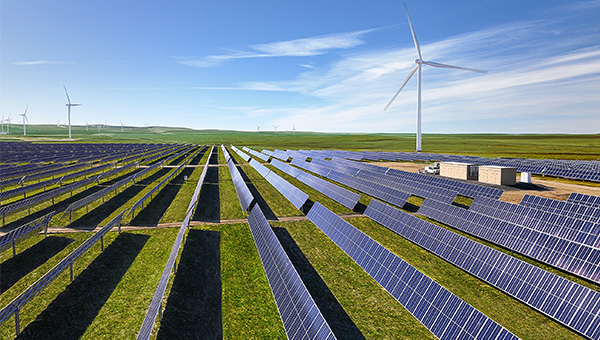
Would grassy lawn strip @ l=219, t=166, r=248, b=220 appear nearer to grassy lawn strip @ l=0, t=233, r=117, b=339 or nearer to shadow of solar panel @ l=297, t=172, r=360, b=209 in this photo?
grassy lawn strip @ l=0, t=233, r=117, b=339

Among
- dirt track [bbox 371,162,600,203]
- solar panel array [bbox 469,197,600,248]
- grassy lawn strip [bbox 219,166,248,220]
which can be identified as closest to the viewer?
solar panel array [bbox 469,197,600,248]

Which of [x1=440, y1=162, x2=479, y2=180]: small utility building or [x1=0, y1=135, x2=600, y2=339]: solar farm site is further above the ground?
[x1=440, y1=162, x2=479, y2=180]: small utility building

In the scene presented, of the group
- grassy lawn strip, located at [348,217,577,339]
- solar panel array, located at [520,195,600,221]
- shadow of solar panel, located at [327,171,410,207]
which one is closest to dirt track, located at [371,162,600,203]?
solar panel array, located at [520,195,600,221]

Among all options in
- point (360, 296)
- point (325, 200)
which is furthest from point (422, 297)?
point (325, 200)

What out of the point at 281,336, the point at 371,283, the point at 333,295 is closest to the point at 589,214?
the point at 371,283

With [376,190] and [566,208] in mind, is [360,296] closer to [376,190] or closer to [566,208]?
[566,208]

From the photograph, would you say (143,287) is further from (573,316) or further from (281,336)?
(573,316)

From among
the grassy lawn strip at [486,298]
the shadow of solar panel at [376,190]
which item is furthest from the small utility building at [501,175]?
the grassy lawn strip at [486,298]
